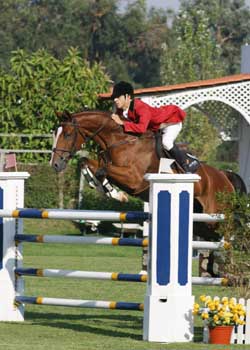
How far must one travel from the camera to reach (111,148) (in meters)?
11.6

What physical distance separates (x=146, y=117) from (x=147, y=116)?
21 mm

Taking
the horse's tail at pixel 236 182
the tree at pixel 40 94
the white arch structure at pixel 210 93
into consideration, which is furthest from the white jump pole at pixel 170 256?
the tree at pixel 40 94

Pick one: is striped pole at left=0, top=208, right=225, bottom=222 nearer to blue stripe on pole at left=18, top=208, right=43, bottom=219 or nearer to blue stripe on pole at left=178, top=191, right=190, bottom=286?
blue stripe on pole at left=18, top=208, right=43, bottom=219

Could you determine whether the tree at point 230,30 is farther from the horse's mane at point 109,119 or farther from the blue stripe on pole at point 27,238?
the blue stripe on pole at point 27,238

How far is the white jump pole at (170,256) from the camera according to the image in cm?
896

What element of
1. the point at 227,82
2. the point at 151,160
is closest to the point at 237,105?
the point at 227,82

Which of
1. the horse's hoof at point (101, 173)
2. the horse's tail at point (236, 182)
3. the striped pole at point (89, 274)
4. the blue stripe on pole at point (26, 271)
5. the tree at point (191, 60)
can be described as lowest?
the blue stripe on pole at point (26, 271)

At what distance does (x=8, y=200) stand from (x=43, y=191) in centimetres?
1716

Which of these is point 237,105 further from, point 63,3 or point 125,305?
point 63,3

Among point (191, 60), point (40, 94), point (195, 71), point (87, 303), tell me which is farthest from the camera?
point (195, 71)

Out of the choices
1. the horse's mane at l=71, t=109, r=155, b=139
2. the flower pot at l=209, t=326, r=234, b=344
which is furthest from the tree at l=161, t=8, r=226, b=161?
the flower pot at l=209, t=326, r=234, b=344

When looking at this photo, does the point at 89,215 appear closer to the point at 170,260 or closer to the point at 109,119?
the point at 170,260

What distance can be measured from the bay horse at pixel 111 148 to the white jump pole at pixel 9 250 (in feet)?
4.25

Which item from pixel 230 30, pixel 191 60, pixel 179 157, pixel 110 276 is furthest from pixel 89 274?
pixel 230 30
